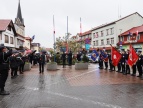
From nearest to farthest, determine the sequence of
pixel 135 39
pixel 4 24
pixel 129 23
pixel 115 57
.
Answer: pixel 115 57, pixel 4 24, pixel 135 39, pixel 129 23

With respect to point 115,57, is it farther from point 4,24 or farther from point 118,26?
point 118,26

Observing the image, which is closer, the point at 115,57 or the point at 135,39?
the point at 115,57

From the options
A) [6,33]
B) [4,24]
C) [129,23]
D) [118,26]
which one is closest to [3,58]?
[4,24]

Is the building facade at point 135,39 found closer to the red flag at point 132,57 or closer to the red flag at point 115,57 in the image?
the red flag at point 115,57

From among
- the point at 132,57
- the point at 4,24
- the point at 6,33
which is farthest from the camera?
the point at 6,33

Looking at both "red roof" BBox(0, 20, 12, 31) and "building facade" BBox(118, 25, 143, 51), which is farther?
"building facade" BBox(118, 25, 143, 51)

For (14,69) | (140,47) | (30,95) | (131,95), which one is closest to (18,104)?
(30,95)

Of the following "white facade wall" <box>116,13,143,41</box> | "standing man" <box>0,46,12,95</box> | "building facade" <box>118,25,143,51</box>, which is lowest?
"standing man" <box>0,46,12,95</box>

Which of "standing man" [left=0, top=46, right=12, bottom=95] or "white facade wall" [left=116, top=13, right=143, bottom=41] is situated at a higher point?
"white facade wall" [left=116, top=13, right=143, bottom=41]

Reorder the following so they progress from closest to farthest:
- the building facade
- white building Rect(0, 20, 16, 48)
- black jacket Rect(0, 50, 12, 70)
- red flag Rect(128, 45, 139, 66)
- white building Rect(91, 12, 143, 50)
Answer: black jacket Rect(0, 50, 12, 70) → red flag Rect(128, 45, 139, 66) → white building Rect(0, 20, 16, 48) → the building facade → white building Rect(91, 12, 143, 50)

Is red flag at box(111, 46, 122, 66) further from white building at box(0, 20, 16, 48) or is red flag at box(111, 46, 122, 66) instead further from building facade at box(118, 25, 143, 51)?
white building at box(0, 20, 16, 48)

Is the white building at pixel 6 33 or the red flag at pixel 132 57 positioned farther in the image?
the white building at pixel 6 33

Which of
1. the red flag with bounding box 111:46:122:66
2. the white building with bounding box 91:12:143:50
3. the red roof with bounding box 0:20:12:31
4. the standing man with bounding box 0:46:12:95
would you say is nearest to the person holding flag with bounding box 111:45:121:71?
the red flag with bounding box 111:46:122:66

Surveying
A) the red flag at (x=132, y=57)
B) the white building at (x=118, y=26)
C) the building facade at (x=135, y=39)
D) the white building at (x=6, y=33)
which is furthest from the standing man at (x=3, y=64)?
the white building at (x=118, y=26)
